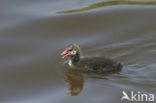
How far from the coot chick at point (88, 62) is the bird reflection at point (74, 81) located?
0.12 m

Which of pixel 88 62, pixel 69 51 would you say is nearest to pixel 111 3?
pixel 69 51

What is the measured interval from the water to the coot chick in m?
0.13

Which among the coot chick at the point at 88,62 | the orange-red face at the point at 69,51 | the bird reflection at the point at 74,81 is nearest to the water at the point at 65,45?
the bird reflection at the point at 74,81

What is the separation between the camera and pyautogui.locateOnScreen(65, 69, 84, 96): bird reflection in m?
10.4

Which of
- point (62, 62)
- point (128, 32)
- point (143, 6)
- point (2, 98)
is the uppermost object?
point (143, 6)

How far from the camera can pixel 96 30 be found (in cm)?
1268

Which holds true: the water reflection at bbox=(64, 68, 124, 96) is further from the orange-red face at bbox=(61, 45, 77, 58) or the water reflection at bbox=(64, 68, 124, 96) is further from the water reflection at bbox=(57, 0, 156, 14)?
the water reflection at bbox=(57, 0, 156, 14)

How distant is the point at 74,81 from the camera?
10805 millimetres

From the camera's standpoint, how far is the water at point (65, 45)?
10.3m

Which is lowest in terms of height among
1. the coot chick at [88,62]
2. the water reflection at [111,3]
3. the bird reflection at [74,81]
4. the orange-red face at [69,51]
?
the bird reflection at [74,81]

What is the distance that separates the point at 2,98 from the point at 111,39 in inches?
114

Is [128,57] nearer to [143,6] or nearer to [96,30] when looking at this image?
[96,30]


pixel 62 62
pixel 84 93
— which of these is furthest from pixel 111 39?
pixel 84 93

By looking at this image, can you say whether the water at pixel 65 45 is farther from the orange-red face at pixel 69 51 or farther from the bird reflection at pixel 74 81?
the orange-red face at pixel 69 51
